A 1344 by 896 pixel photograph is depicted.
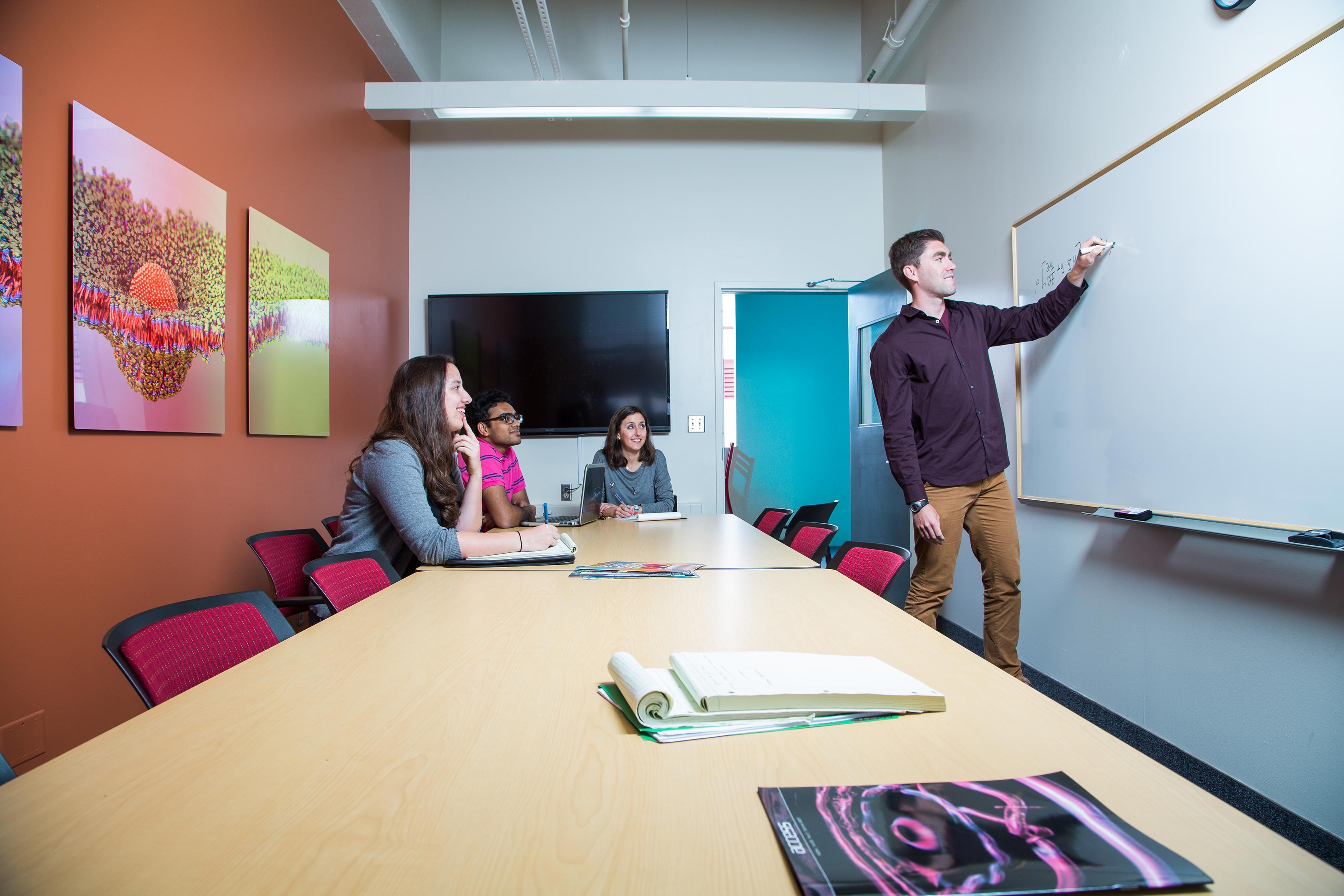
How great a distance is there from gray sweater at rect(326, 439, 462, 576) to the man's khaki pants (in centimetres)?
171

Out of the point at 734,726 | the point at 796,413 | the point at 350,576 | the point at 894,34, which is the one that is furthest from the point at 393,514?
the point at 796,413

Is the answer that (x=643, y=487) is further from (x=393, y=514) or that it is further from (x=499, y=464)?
(x=393, y=514)

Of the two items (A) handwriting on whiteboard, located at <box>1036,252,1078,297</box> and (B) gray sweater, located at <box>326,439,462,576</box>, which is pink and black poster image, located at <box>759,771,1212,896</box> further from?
(A) handwriting on whiteboard, located at <box>1036,252,1078,297</box>

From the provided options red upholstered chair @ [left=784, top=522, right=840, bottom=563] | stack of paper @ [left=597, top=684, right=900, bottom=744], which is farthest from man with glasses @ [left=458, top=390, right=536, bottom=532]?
stack of paper @ [left=597, top=684, right=900, bottom=744]

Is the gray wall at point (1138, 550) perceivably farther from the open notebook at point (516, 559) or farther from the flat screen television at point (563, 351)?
the flat screen television at point (563, 351)

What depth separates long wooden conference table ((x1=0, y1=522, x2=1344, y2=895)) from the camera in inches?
21.2

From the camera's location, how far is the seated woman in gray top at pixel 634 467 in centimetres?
405

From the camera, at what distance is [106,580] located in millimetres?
2213

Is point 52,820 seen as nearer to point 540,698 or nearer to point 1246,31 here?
point 540,698

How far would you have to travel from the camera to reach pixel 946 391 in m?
2.61

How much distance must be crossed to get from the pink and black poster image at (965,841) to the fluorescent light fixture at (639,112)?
4.35 metres

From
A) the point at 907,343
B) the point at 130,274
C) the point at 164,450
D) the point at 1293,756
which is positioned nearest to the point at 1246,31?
the point at 907,343

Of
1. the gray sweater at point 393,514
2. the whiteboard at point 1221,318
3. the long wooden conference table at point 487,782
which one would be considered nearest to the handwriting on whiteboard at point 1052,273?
the whiteboard at point 1221,318

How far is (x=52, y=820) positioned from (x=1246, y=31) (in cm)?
304
